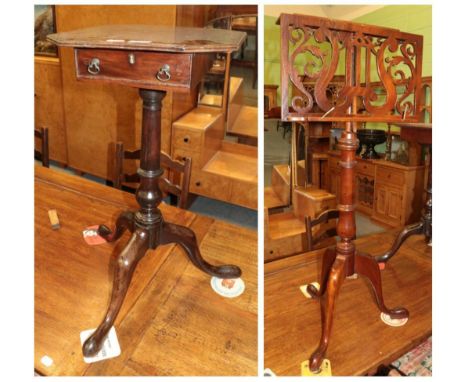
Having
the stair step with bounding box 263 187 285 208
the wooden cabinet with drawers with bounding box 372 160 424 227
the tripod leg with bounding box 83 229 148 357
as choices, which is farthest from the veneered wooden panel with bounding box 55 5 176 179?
the wooden cabinet with drawers with bounding box 372 160 424 227

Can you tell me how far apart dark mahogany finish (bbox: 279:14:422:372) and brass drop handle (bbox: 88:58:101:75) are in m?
0.47

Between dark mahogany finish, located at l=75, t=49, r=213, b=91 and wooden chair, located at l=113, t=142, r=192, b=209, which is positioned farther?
wooden chair, located at l=113, t=142, r=192, b=209

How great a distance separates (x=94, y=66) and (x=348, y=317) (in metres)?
1.09

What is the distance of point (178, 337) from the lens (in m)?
0.90

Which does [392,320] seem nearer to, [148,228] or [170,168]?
[148,228]

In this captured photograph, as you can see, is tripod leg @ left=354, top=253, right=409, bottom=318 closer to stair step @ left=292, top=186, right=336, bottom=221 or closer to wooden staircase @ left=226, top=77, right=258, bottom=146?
stair step @ left=292, top=186, right=336, bottom=221

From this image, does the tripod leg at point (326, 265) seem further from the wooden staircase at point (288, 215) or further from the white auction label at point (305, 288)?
the wooden staircase at point (288, 215)

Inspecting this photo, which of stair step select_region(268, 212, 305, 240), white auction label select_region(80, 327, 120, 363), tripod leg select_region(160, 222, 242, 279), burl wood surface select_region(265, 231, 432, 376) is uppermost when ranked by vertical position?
tripod leg select_region(160, 222, 242, 279)

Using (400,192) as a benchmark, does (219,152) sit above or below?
above

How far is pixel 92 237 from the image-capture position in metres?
1.31

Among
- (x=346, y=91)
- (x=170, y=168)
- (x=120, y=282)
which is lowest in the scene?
(x=120, y=282)

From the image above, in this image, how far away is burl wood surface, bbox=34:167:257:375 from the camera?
2.71 ft

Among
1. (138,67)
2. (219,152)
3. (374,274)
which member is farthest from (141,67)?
(219,152)
